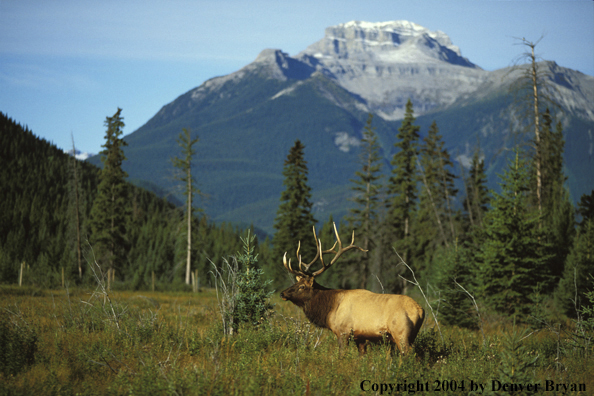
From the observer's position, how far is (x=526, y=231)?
20797mm

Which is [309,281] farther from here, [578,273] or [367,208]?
[367,208]

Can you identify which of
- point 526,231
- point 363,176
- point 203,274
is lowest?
point 203,274

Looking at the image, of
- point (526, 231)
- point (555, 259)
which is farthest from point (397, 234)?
point (526, 231)

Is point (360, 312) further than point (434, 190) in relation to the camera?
No

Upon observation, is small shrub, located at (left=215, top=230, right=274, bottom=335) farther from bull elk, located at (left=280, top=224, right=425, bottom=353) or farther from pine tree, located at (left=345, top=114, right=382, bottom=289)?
pine tree, located at (left=345, top=114, right=382, bottom=289)

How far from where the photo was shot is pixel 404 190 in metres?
44.5

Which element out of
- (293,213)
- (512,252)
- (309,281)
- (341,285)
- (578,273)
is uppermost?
(293,213)

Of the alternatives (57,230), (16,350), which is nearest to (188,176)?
(16,350)

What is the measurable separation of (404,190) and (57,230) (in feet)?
190

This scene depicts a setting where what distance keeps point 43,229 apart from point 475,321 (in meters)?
69.7

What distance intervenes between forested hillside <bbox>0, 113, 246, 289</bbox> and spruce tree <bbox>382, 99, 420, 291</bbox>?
18.5 m

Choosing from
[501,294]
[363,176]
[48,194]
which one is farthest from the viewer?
[48,194]

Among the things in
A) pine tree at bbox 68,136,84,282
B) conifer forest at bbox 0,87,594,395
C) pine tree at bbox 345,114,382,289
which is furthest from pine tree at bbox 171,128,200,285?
pine tree at bbox 345,114,382,289

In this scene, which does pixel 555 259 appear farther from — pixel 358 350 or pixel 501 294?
pixel 358 350
